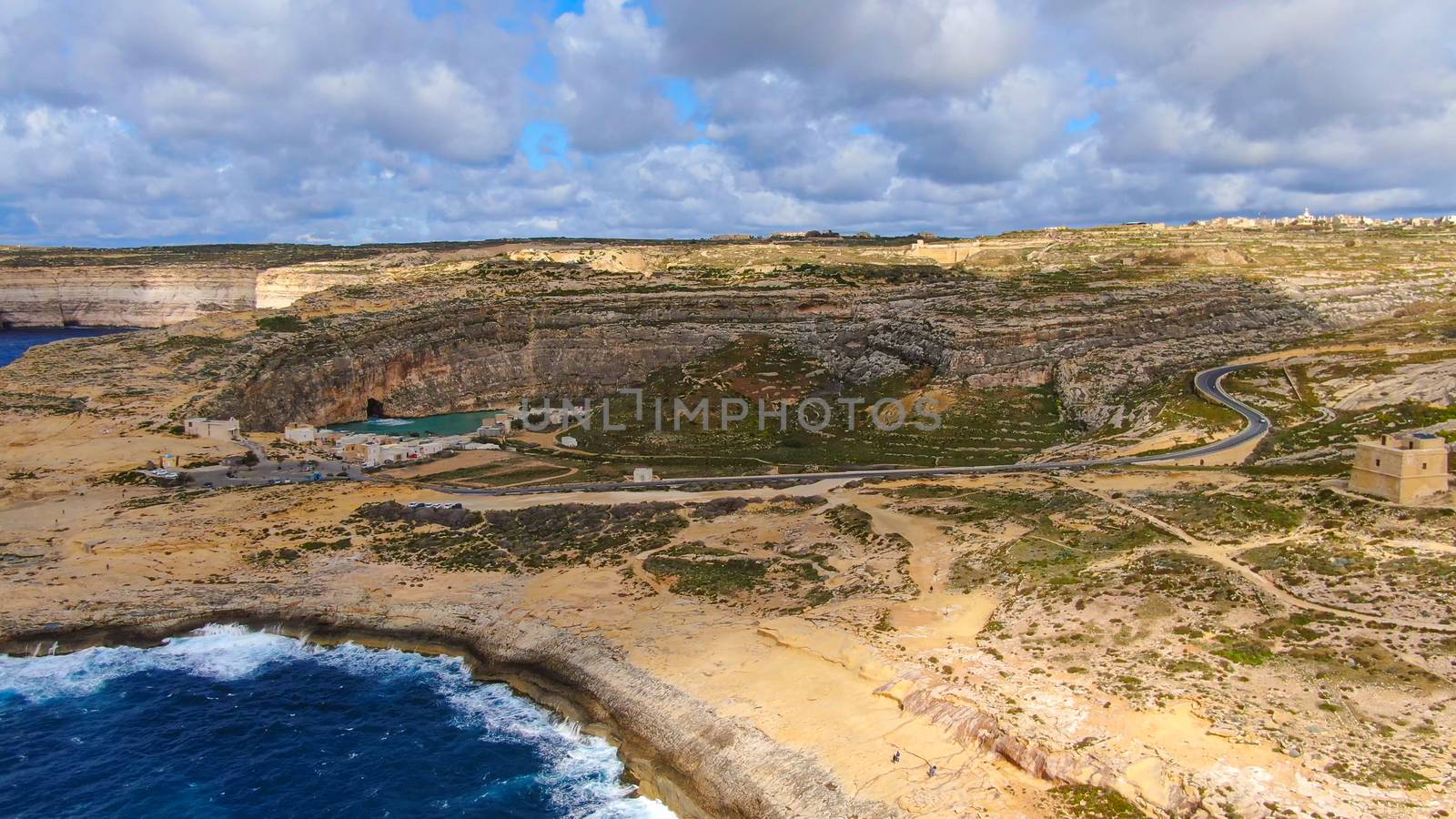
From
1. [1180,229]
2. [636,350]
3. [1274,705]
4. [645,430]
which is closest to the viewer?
[1274,705]

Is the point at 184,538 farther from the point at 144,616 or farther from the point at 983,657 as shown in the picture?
the point at 983,657

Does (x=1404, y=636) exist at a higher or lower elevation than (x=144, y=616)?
higher

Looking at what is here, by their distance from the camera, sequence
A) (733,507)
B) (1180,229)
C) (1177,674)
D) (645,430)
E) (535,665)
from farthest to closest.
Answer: (1180,229) < (645,430) < (733,507) < (535,665) < (1177,674)

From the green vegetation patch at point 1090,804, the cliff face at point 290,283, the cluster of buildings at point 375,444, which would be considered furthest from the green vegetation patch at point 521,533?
the cliff face at point 290,283

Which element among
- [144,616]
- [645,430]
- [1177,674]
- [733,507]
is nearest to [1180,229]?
[645,430]

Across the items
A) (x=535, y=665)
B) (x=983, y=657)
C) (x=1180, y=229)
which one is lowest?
(x=535, y=665)

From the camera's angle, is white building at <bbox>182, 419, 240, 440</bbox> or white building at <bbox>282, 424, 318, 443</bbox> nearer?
white building at <bbox>182, 419, 240, 440</bbox>

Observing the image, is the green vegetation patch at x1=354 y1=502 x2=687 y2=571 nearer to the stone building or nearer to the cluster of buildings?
the cluster of buildings

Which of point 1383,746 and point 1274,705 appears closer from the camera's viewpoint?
point 1383,746

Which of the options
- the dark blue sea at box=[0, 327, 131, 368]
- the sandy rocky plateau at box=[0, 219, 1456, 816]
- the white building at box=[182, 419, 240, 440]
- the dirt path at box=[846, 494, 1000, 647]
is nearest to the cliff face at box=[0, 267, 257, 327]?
the dark blue sea at box=[0, 327, 131, 368]
